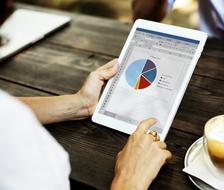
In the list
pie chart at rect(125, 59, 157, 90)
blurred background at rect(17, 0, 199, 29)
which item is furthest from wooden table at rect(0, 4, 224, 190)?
blurred background at rect(17, 0, 199, 29)

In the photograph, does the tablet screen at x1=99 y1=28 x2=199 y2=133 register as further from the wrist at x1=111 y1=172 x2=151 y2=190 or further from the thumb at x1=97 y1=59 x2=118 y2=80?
the wrist at x1=111 y1=172 x2=151 y2=190

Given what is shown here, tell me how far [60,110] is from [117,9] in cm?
247

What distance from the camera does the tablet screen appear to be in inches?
37.0

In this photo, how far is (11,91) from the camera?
1.16m

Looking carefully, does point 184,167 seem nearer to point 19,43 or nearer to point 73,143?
point 73,143

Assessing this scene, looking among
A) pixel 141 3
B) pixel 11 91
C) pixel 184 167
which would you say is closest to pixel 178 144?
pixel 184 167

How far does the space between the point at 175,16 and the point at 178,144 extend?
2.35 metres

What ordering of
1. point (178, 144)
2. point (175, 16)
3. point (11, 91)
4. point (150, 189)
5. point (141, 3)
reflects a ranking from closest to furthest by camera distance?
point (150, 189), point (178, 144), point (11, 91), point (141, 3), point (175, 16)

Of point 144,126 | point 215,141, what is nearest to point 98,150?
point 144,126

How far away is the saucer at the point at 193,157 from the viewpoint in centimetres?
77

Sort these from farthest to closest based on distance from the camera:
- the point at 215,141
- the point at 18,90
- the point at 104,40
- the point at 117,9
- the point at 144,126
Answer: the point at 117,9, the point at 104,40, the point at 18,90, the point at 144,126, the point at 215,141

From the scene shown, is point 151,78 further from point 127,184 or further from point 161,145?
point 127,184

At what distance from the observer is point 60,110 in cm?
100

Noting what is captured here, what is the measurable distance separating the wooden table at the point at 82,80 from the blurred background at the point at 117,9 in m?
1.62
